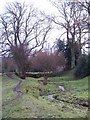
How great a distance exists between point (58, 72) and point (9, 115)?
2223 centimetres

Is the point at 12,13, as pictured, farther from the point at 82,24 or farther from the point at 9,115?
the point at 9,115

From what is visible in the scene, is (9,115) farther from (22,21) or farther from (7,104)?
(22,21)

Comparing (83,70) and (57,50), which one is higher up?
(57,50)

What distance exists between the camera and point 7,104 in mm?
8539

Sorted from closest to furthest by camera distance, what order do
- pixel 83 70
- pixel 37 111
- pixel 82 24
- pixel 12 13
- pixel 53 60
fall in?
pixel 37 111
pixel 82 24
pixel 83 70
pixel 53 60
pixel 12 13

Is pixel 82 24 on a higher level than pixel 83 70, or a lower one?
higher

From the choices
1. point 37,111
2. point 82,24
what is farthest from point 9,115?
point 82,24

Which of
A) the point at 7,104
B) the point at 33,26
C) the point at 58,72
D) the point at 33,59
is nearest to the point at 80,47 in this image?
the point at 58,72

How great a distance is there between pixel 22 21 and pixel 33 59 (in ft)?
26.3

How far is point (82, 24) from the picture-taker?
18.5 metres

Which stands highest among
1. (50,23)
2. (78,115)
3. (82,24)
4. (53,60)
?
(50,23)

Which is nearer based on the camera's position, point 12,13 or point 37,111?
point 37,111

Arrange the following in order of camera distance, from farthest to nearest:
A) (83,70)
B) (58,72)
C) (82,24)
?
1. (58,72)
2. (83,70)
3. (82,24)

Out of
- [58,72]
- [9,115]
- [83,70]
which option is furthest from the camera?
[58,72]
